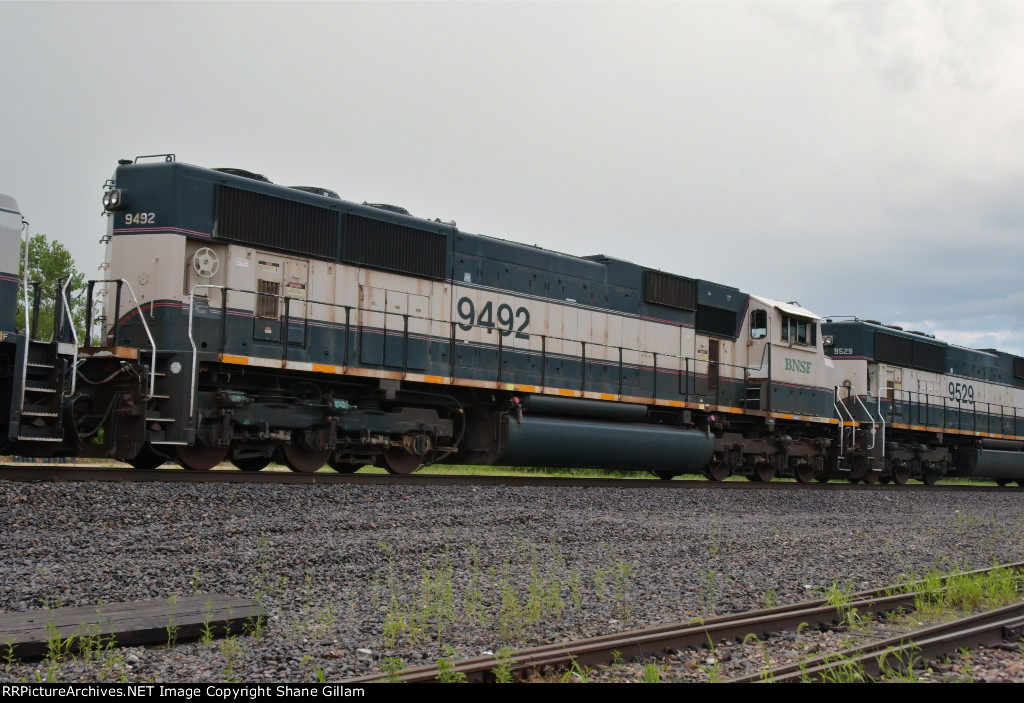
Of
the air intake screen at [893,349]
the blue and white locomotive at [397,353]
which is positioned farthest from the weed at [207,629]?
the air intake screen at [893,349]

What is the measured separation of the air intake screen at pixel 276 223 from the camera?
10.6 meters

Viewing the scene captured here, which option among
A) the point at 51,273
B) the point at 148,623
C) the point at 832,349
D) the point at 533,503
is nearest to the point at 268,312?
the point at 533,503

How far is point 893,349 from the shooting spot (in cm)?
2183

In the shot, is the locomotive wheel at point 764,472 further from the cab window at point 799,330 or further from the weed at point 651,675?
the weed at point 651,675

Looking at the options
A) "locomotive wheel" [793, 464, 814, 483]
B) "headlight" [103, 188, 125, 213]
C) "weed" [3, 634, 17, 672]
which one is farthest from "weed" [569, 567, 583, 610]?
"locomotive wheel" [793, 464, 814, 483]

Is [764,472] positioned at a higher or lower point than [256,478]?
lower

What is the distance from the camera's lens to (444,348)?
12773mm

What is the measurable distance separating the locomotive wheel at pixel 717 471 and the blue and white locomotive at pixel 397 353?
115 mm

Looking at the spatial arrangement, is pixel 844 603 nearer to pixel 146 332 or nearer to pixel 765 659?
pixel 765 659

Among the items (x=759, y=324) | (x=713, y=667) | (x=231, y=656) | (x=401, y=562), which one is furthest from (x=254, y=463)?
(x=759, y=324)

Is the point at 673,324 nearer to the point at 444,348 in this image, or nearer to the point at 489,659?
the point at 444,348

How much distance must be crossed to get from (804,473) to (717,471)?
9.09 ft

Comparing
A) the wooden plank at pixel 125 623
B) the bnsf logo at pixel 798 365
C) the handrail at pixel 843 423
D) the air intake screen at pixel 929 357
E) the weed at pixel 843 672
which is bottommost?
the weed at pixel 843 672
